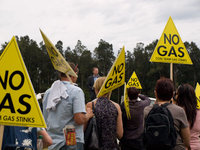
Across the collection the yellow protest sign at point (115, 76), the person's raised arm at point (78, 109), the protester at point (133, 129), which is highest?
the yellow protest sign at point (115, 76)

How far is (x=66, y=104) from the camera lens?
310 centimetres

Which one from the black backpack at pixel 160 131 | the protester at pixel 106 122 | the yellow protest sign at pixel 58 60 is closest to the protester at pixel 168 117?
the black backpack at pixel 160 131

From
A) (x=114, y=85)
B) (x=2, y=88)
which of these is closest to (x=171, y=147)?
(x=114, y=85)

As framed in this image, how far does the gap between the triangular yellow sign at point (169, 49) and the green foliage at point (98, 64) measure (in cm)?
5206

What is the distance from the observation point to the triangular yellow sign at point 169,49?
5.45 meters

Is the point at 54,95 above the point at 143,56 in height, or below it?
below

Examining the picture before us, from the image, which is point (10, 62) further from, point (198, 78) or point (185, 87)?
point (198, 78)

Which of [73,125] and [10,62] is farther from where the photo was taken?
[73,125]

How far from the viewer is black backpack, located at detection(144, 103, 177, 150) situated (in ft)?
9.14

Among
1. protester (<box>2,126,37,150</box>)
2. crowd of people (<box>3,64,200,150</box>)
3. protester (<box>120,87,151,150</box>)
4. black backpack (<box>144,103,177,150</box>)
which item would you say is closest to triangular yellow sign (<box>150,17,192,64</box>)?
protester (<box>120,87,151,150</box>)

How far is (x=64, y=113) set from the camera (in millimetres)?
3107

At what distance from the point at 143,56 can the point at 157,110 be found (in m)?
64.9

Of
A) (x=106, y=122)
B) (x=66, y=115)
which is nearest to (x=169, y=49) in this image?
(x=106, y=122)

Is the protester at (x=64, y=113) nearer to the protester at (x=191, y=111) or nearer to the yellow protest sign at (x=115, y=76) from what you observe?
the yellow protest sign at (x=115, y=76)
